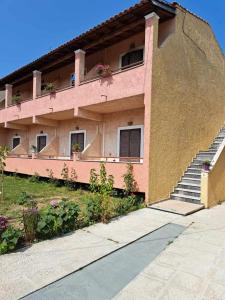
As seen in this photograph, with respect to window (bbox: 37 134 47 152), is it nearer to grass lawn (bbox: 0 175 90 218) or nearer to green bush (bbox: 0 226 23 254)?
grass lawn (bbox: 0 175 90 218)

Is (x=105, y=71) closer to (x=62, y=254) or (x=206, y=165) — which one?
(x=206, y=165)

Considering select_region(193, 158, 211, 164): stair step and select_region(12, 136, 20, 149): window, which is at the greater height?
select_region(12, 136, 20, 149): window

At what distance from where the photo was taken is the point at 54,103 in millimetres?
14070

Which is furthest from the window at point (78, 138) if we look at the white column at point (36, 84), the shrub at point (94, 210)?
the shrub at point (94, 210)

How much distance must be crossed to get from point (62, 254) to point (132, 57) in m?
10.1

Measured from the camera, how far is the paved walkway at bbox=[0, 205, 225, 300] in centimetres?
394

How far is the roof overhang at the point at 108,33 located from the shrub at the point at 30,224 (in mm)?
8063

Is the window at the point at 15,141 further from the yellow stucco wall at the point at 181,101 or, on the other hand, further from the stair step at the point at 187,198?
the stair step at the point at 187,198

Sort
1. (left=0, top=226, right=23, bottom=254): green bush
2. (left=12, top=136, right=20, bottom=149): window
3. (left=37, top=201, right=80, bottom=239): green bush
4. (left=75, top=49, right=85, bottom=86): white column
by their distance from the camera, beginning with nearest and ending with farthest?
1. (left=0, top=226, right=23, bottom=254): green bush
2. (left=37, top=201, right=80, bottom=239): green bush
3. (left=75, top=49, right=85, bottom=86): white column
4. (left=12, top=136, right=20, bottom=149): window

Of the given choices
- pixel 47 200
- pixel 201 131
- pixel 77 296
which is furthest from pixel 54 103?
pixel 77 296

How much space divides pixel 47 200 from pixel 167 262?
6639mm

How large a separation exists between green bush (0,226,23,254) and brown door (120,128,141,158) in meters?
7.53

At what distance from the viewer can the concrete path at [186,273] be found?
12.7 feet

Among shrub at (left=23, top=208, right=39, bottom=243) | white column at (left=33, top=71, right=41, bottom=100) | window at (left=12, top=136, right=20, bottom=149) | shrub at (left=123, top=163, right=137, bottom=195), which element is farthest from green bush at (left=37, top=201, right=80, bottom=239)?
window at (left=12, top=136, right=20, bottom=149)
